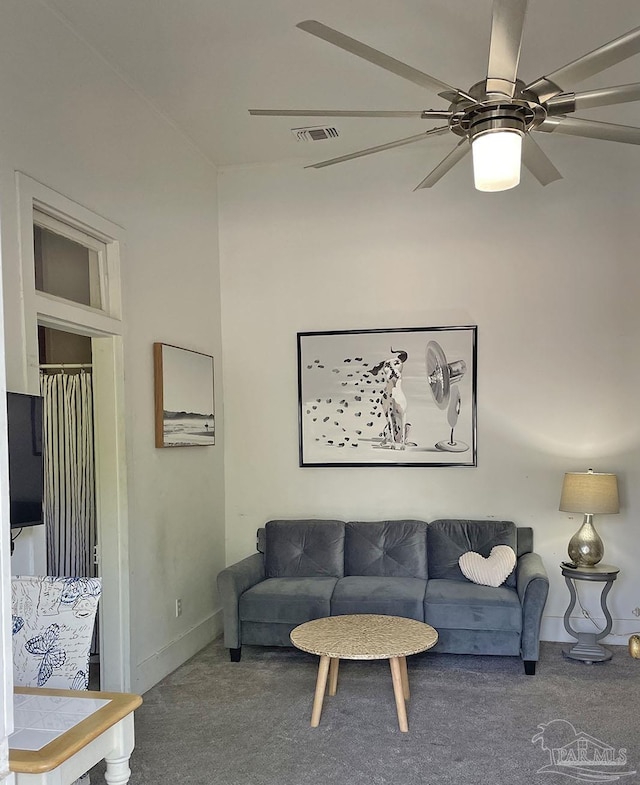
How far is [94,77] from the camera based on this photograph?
369cm

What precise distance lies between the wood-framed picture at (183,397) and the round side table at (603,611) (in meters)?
2.54

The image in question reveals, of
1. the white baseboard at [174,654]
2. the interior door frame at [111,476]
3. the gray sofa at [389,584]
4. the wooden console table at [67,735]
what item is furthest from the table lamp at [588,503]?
the wooden console table at [67,735]

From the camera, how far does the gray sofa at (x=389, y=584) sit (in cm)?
424

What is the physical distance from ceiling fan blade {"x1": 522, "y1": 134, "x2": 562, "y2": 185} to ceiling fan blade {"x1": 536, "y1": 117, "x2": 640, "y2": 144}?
16cm

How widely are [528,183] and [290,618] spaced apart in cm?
334

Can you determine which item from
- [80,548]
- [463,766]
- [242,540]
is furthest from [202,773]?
[242,540]

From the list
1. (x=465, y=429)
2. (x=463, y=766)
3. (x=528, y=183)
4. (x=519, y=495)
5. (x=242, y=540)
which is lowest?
(x=463, y=766)

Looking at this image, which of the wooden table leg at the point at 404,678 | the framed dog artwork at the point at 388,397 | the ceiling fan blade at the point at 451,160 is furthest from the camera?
the framed dog artwork at the point at 388,397

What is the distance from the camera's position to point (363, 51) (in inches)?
93.4

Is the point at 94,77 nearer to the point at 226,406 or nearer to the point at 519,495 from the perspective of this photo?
the point at 226,406

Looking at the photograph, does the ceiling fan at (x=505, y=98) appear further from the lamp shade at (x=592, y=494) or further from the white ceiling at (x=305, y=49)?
the lamp shade at (x=592, y=494)

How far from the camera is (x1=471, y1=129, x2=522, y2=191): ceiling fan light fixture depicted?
2.42m

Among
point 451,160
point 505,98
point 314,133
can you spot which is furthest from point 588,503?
point 314,133

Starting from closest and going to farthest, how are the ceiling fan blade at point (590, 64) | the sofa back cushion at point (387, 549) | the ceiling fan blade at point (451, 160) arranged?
the ceiling fan blade at point (590, 64)
the ceiling fan blade at point (451, 160)
the sofa back cushion at point (387, 549)
